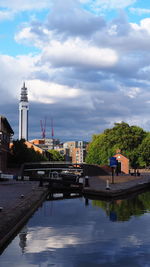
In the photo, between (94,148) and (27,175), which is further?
(94,148)

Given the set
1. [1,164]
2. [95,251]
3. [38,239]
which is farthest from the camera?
[1,164]

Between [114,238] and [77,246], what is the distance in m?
2.34

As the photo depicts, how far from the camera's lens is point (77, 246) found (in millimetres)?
16109

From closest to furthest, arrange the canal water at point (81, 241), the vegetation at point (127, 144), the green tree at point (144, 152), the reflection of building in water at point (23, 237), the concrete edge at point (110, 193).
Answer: the canal water at point (81, 241) → the reflection of building in water at point (23, 237) → the concrete edge at point (110, 193) → the green tree at point (144, 152) → the vegetation at point (127, 144)

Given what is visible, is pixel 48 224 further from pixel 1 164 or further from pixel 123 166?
pixel 123 166

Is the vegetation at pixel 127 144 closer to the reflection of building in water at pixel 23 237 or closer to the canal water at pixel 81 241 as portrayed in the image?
the canal water at pixel 81 241

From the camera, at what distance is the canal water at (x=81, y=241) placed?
13742 millimetres

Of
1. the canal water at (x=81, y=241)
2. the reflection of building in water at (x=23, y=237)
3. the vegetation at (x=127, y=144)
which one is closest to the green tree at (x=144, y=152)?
the vegetation at (x=127, y=144)

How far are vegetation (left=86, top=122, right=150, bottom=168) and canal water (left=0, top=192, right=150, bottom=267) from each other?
92.9 metres

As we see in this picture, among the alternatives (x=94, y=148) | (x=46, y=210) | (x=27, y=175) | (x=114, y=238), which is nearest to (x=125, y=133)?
(x=94, y=148)

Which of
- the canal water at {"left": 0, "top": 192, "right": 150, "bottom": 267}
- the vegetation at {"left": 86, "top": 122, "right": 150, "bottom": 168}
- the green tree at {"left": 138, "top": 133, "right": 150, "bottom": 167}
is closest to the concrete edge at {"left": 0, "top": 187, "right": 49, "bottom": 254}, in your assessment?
the canal water at {"left": 0, "top": 192, "right": 150, "bottom": 267}

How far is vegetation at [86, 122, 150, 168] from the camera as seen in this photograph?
118812 millimetres

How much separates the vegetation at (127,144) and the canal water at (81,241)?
305 feet

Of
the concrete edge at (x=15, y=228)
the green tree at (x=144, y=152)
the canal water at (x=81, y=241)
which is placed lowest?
the canal water at (x=81, y=241)
